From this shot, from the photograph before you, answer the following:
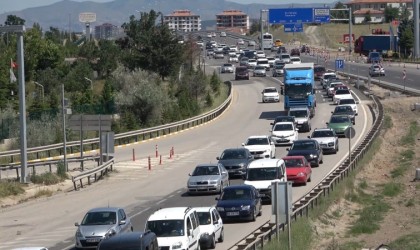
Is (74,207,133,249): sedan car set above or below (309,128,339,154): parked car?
below

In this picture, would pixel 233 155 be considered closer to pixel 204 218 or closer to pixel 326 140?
pixel 326 140

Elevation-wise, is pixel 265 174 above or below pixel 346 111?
below

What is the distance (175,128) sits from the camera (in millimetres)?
67938

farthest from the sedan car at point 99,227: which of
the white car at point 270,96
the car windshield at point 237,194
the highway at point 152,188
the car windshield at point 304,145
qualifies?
the white car at point 270,96

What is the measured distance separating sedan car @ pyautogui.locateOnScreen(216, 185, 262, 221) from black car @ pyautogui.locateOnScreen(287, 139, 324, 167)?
1307 cm

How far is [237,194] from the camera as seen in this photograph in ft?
103

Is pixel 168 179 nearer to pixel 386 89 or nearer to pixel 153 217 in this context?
pixel 153 217

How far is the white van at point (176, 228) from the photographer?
24109 millimetres

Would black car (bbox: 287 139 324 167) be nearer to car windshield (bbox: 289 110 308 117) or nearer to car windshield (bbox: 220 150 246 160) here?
car windshield (bbox: 220 150 246 160)

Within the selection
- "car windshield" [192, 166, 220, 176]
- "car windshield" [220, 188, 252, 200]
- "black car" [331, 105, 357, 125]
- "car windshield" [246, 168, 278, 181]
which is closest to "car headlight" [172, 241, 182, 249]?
"car windshield" [220, 188, 252, 200]

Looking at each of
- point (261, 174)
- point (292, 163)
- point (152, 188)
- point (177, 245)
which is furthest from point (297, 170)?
point (177, 245)

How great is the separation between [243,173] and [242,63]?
3338 inches

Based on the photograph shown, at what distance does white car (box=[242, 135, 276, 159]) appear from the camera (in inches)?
1839

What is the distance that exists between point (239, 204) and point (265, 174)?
4.73 m
